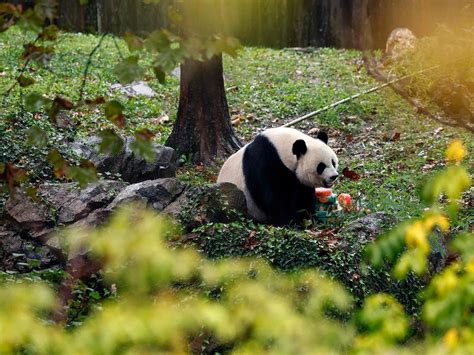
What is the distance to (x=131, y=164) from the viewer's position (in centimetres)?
841

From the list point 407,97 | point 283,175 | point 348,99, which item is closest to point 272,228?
point 283,175

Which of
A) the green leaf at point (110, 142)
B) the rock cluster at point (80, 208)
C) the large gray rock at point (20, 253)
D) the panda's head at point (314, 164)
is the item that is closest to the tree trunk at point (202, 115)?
the panda's head at point (314, 164)

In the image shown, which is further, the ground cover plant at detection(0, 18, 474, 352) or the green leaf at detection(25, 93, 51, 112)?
the green leaf at detection(25, 93, 51, 112)

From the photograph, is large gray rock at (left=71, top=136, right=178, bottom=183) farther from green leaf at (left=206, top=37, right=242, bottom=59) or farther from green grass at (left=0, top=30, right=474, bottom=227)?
green leaf at (left=206, top=37, right=242, bottom=59)

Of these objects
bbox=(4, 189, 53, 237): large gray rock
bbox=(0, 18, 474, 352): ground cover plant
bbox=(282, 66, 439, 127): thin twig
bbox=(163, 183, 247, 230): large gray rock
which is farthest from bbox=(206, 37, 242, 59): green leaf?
bbox=(282, 66, 439, 127): thin twig

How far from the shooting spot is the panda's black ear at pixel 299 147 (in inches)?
286

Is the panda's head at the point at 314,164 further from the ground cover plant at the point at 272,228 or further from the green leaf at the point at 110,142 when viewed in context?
→ the green leaf at the point at 110,142

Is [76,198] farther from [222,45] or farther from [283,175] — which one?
[222,45]

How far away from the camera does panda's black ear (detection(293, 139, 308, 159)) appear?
726 cm

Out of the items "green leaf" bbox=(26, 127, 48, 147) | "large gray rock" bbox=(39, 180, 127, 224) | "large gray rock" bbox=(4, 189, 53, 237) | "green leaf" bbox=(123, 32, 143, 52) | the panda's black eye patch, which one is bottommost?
"large gray rock" bbox=(4, 189, 53, 237)

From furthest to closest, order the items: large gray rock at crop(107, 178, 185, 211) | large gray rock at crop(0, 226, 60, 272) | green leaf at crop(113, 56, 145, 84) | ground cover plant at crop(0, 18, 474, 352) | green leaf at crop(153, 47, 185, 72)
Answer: large gray rock at crop(107, 178, 185, 211) → large gray rock at crop(0, 226, 60, 272) → green leaf at crop(113, 56, 145, 84) → green leaf at crop(153, 47, 185, 72) → ground cover plant at crop(0, 18, 474, 352)

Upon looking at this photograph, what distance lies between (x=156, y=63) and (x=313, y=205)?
405 centimetres

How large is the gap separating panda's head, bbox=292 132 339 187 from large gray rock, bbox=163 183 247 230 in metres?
0.62

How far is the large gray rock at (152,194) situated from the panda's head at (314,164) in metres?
1.03
